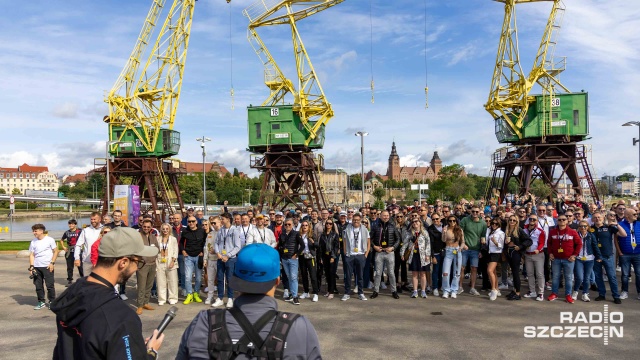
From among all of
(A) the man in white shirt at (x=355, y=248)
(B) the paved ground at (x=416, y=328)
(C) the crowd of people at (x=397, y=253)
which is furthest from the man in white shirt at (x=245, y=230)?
(A) the man in white shirt at (x=355, y=248)

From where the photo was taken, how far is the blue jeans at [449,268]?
1048cm

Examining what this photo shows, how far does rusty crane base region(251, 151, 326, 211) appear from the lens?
3844 centimetres

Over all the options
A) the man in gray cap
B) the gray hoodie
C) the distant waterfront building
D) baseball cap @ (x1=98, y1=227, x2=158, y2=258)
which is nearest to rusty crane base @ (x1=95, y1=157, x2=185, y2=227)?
baseball cap @ (x1=98, y1=227, x2=158, y2=258)

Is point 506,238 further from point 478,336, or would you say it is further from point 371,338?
point 371,338

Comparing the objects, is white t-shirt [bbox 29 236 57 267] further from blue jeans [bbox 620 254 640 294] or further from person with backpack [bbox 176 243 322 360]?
blue jeans [bbox 620 254 640 294]

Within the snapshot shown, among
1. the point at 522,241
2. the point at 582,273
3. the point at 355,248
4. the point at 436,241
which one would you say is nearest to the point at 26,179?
the point at 355,248

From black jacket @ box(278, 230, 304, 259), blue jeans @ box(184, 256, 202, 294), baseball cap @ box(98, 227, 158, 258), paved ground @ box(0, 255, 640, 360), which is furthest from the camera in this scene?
black jacket @ box(278, 230, 304, 259)

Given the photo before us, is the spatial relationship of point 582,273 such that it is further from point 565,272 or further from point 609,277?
point 609,277

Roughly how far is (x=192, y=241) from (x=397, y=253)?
516cm

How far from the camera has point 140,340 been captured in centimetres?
240

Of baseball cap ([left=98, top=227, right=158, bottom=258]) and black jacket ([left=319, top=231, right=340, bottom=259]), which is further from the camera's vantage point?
black jacket ([left=319, top=231, right=340, bottom=259])

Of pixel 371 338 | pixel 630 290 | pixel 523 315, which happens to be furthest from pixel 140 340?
pixel 630 290

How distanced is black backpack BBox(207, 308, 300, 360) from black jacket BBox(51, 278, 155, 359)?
430mm

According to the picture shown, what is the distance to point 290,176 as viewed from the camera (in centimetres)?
4053
